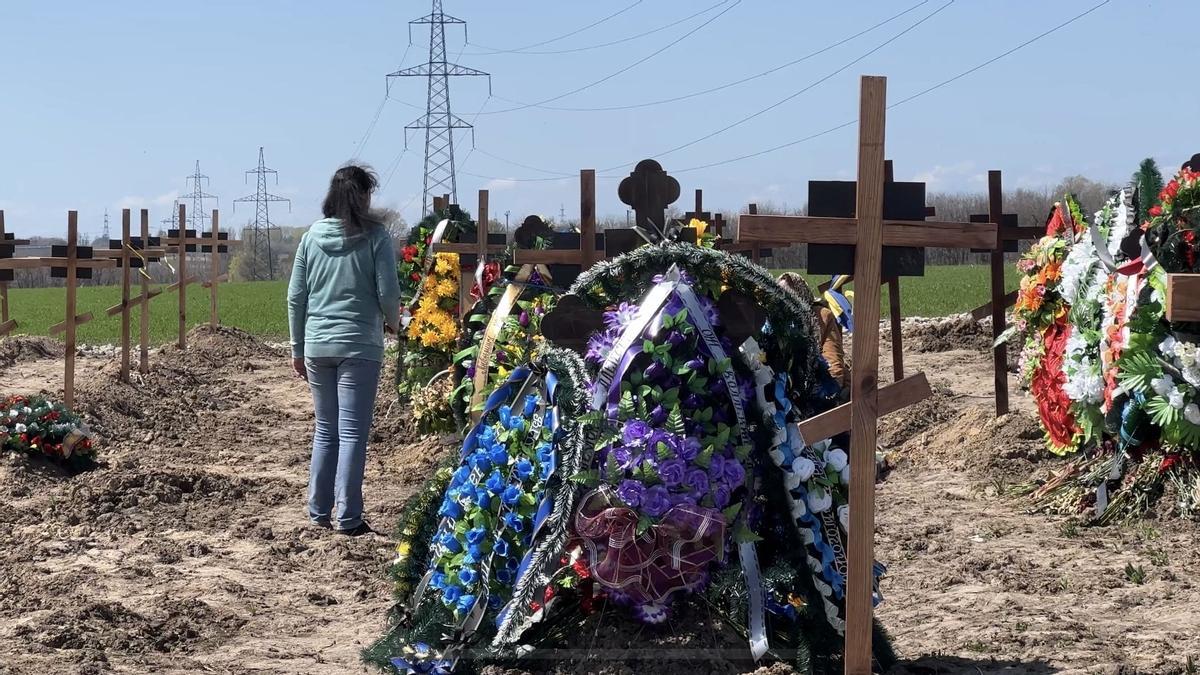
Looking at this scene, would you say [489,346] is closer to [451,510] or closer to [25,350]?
[451,510]

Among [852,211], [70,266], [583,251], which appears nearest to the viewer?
[852,211]

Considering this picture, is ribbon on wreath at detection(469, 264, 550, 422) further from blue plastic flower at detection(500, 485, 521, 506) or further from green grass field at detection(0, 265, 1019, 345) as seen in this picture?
green grass field at detection(0, 265, 1019, 345)

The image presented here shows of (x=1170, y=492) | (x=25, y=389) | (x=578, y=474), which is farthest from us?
(x=25, y=389)

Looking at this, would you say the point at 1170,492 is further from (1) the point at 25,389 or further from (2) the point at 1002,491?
(1) the point at 25,389

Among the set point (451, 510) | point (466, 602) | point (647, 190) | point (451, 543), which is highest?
point (647, 190)

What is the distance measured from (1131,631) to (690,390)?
2098 millimetres

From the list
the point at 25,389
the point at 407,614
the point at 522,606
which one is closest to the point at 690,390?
the point at 522,606

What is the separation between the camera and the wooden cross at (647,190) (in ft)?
19.1

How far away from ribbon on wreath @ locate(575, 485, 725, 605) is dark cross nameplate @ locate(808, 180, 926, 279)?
0.95 metres

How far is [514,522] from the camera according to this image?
4891 mm

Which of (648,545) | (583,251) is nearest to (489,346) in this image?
(583,251)

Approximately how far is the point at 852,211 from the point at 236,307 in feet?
131

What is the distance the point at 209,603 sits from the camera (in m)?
6.31

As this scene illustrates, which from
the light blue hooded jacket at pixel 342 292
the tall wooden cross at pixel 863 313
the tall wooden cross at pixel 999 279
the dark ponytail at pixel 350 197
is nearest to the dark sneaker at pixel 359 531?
the light blue hooded jacket at pixel 342 292
